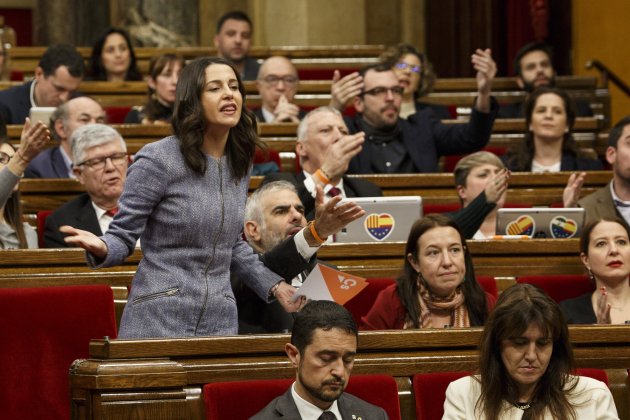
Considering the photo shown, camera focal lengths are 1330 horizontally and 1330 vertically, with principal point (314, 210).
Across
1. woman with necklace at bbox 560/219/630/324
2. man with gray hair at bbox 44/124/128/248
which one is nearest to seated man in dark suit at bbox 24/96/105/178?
man with gray hair at bbox 44/124/128/248

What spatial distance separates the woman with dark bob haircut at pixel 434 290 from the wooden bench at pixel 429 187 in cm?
102

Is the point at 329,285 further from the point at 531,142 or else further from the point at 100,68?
the point at 100,68

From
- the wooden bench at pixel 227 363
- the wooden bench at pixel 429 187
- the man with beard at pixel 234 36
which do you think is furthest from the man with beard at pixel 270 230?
the man with beard at pixel 234 36

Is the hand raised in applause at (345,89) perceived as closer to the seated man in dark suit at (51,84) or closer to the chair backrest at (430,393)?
the seated man in dark suit at (51,84)

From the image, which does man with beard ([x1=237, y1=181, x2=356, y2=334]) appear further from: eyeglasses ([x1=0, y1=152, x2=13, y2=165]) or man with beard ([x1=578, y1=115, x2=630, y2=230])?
man with beard ([x1=578, y1=115, x2=630, y2=230])

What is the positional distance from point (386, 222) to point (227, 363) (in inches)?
50.2

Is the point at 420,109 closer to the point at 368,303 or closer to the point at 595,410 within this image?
the point at 368,303

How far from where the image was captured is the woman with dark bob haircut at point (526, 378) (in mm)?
2467

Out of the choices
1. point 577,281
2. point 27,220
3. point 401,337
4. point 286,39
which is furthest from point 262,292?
point 286,39

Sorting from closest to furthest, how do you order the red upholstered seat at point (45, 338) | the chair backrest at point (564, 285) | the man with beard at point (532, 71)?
the red upholstered seat at point (45, 338) → the chair backrest at point (564, 285) → the man with beard at point (532, 71)

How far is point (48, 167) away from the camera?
14.6 ft

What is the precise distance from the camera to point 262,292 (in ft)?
8.83

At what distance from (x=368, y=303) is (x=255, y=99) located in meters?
2.58

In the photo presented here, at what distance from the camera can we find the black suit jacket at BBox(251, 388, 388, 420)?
231 cm
